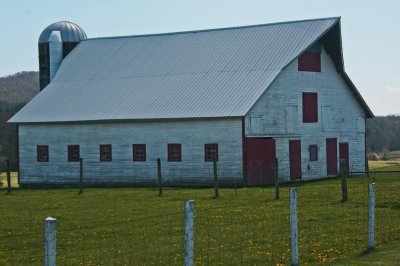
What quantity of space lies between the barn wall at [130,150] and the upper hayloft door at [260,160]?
505 millimetres

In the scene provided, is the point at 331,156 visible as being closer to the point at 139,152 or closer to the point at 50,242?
the point at 139,152

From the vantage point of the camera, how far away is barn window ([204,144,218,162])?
40.7m

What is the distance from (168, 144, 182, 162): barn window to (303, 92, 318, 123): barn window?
709 centimetres

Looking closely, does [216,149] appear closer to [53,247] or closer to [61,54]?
[61,54]

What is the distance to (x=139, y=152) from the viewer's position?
43.1 meters

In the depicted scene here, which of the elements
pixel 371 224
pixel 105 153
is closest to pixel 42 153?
pixel 105 153

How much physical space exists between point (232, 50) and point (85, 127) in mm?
8527


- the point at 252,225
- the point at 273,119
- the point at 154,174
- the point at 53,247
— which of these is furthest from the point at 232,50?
the point at 53,247

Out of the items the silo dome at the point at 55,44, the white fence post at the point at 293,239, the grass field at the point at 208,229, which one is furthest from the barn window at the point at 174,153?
the white fence post at the point at 293,239

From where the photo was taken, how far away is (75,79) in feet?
161

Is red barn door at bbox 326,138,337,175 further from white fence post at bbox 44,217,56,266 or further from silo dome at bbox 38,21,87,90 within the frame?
white fence post at bbox 44,217,56,266

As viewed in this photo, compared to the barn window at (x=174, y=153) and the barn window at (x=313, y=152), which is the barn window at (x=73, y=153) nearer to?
the barn window at (x=174, y=153)

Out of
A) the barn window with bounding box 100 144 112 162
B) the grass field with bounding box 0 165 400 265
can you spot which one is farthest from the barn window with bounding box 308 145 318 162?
the grass field with bounding box 0 165 400 265

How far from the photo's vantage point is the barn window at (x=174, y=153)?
41.8 m
